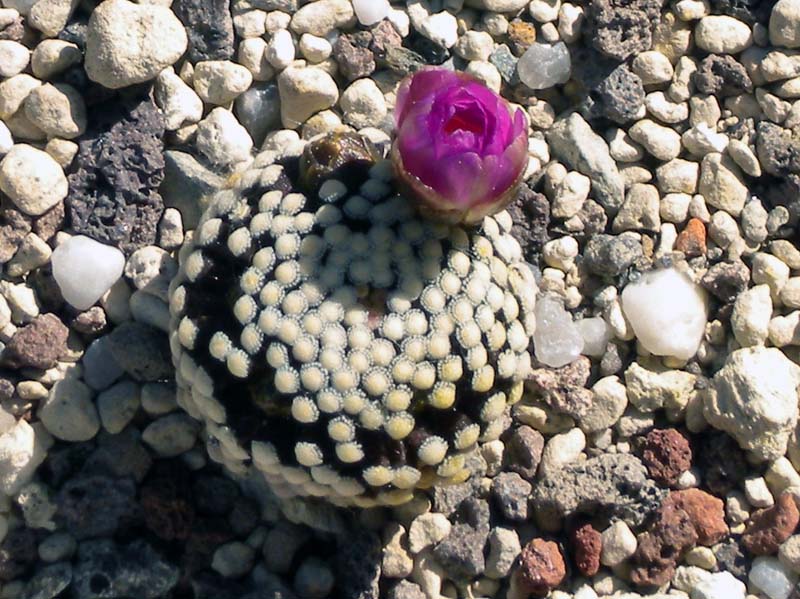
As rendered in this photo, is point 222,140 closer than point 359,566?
No

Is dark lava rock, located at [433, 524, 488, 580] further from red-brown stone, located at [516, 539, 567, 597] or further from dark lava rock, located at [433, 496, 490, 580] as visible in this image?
red-brown stone, located at [516, 539, 567, 597]

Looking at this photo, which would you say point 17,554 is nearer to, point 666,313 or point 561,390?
point 561,390

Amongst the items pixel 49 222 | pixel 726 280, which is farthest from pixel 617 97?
pixel 49 222

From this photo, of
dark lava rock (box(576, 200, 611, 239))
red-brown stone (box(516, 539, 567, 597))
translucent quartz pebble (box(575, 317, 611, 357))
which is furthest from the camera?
dark lava rock (box(576, 200, 611, 239))

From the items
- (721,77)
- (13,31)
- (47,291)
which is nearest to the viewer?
(47,291)

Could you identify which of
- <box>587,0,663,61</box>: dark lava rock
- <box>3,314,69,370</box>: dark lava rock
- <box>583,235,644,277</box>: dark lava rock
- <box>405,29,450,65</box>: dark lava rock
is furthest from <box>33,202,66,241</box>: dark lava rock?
<box>587,0,663,61</box>: dark lava rock

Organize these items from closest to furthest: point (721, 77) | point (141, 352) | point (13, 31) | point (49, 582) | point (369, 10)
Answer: point (49, 582) < point (141, 352) < point (13, 31) < point (369, 10) < point (721, 77)
